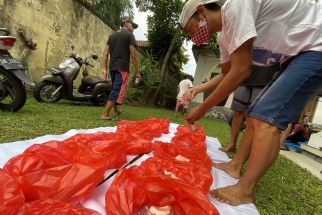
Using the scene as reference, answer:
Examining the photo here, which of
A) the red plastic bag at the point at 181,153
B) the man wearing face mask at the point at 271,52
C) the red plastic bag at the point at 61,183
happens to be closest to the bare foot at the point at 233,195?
the man wearing face mask at the point at 271,52

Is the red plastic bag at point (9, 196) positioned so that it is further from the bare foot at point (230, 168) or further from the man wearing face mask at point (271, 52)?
the bare foot at point (230, 168)

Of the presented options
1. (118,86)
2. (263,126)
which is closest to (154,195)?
(263,126)

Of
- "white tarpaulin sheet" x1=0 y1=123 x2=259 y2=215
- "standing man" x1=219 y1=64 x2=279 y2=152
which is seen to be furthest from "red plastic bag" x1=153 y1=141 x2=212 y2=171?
"standing man" x1=219 y1=64 x2=279 y2=152

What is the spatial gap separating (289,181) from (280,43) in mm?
1646

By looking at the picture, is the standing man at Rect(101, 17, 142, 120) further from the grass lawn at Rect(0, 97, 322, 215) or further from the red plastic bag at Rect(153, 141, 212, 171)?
the red plastic bag at Rect(153, 141, 212, 171)

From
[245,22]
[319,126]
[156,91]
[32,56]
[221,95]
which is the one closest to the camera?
[245,22]

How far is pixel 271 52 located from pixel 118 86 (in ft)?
11.3

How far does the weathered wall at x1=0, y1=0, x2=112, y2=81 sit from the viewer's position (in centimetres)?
659

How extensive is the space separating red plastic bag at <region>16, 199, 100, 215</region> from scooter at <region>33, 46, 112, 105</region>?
516cm

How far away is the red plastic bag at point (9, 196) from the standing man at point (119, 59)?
3710mm

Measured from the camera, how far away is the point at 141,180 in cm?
162

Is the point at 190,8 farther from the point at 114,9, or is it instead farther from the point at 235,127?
the point at 114,9

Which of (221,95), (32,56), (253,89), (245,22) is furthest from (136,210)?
(32,56)

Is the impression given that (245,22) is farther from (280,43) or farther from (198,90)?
(198,90)
